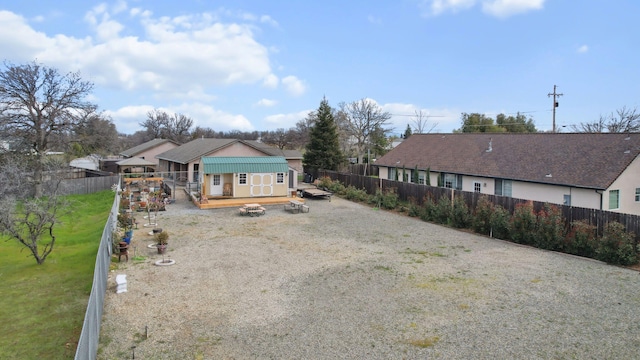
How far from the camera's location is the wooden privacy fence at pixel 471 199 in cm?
1371

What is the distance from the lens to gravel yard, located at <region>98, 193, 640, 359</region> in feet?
24.9

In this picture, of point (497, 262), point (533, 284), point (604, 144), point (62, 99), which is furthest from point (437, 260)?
point (62, 99)

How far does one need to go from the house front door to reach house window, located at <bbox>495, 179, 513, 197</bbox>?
1755cm

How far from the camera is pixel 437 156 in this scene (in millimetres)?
30281

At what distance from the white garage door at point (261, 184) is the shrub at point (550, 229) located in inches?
649

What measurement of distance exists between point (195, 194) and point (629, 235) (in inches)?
941

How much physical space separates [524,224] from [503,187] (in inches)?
323

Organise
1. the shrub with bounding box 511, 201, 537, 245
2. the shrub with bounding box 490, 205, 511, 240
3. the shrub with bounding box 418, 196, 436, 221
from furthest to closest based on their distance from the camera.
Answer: the shrub with bounding box 418, 196, 436, 221 < the shrub with bounding box 490, 205, 511, 240 < the shrub with bounding box 511, 201, 537, 245

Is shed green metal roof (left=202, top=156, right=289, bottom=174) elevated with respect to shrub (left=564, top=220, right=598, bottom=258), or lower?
elevated

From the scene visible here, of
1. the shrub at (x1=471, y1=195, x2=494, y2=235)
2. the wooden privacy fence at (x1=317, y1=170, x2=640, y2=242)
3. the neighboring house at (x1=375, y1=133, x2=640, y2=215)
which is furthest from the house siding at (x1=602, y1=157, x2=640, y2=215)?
the shrub at (x1=471, y1=195, x2=494, y2=235)

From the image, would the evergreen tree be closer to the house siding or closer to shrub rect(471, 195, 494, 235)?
shrub rect(471, 195, 494, 235)

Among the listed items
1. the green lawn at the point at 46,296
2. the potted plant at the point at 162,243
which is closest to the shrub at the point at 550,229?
the potted plant at the point at 162,243

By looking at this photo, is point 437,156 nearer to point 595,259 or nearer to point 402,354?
point 595,259

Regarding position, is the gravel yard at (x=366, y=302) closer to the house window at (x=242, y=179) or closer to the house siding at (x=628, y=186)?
the house siding at (x=628, y=186)
